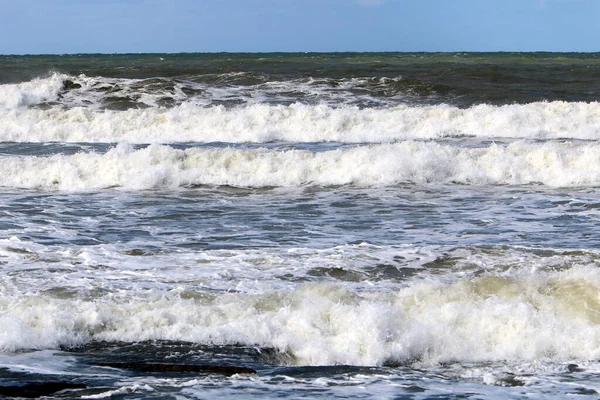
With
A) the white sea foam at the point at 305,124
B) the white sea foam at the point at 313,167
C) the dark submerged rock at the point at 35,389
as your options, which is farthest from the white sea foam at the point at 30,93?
the dark submerged rock at the point at 35,389

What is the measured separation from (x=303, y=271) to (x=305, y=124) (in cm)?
1438

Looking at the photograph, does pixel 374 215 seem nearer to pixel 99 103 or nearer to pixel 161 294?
pixel 161 294

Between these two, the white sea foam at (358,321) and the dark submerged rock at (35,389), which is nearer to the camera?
the dark submerged rock at (35,389)

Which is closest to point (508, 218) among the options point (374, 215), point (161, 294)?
point (374, 215)

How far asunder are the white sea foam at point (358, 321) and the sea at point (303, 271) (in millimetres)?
17

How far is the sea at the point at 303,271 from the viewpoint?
568 centimetres

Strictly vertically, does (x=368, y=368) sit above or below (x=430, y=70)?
below

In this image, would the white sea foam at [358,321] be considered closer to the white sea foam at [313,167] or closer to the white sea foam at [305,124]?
the white sea foam at [313,167]

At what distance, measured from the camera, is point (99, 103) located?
92.2 ft

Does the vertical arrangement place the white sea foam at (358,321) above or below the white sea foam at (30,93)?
below

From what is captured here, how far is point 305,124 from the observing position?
22609 millimetres

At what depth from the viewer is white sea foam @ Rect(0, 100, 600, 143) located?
862 inches

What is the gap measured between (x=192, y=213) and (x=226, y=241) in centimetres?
218

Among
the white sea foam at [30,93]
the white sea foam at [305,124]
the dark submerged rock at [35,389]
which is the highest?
the white sea foam at [30,93]
